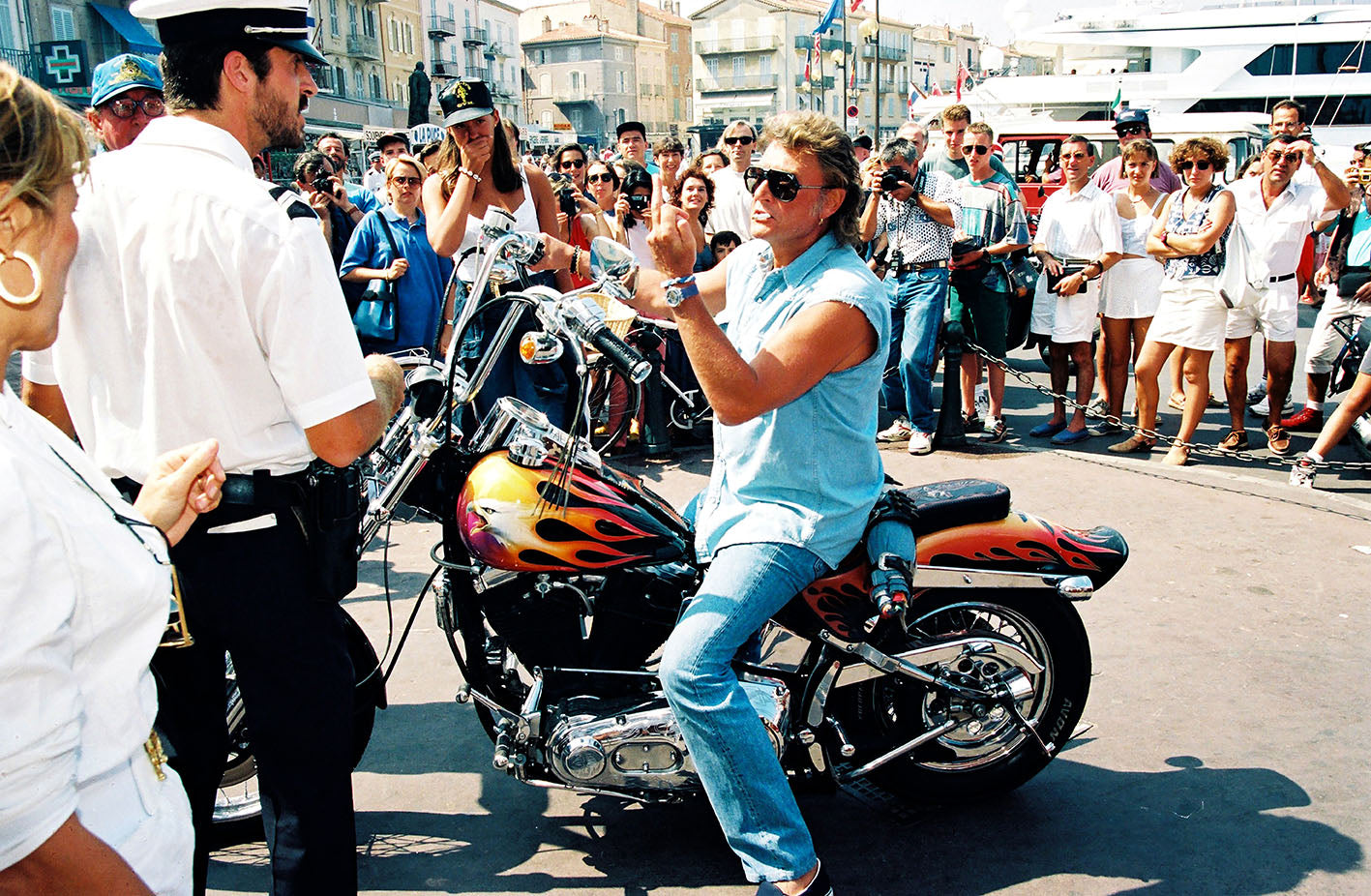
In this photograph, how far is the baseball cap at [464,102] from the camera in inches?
188

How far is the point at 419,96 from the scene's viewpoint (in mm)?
12812

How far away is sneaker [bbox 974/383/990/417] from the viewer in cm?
782

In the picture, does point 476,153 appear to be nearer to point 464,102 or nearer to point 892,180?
point 464,102

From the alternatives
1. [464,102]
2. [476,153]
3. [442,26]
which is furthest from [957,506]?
[442,26]

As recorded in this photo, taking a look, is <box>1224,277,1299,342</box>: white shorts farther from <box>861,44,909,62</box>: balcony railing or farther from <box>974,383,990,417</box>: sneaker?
<box>861,44,909,62</box>: balcony railing

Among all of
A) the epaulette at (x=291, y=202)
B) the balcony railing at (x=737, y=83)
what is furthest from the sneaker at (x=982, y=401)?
the balcony railing at (x=737, y=83)

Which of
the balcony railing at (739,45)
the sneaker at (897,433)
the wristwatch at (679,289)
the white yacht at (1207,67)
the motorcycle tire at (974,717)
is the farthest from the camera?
the balcony railing at (739,45)

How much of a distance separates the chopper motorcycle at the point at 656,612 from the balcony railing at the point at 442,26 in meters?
73.6

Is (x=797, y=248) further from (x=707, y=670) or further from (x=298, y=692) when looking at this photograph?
(x=298, y=692)

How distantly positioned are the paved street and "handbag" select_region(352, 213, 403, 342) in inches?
69.1

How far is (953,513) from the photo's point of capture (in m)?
2.96

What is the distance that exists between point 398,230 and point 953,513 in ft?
13.3

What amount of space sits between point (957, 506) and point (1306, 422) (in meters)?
5.25

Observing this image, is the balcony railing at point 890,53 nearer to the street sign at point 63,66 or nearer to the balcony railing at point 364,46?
the balcony railing at point 364,46
